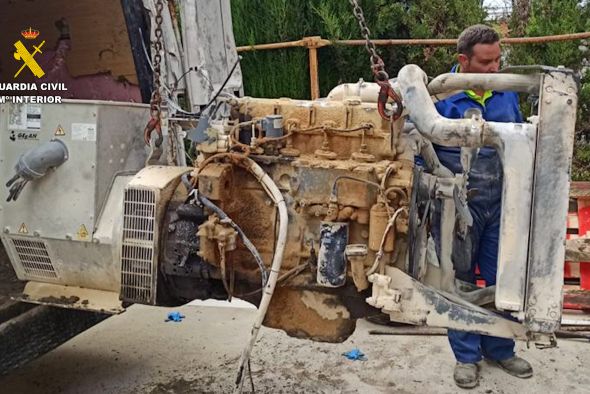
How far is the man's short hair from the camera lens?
339cm

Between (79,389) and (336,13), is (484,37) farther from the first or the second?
(336,13)

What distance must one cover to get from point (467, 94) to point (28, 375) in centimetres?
283

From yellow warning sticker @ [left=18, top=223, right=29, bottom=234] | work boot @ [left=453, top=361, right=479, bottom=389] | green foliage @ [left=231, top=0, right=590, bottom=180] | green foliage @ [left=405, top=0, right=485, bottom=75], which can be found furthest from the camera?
green foliage @ [left=405, top=0, right=485, bottom=75]

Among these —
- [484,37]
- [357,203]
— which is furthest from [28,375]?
[484,37]

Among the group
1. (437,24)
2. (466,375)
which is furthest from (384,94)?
(437,24)

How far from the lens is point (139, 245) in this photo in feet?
8.64

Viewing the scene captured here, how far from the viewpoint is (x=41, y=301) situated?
115 inches

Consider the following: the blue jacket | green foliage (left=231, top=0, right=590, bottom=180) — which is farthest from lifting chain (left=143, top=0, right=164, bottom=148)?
green foliage (left=231, top=0, right=590, bottom=180)

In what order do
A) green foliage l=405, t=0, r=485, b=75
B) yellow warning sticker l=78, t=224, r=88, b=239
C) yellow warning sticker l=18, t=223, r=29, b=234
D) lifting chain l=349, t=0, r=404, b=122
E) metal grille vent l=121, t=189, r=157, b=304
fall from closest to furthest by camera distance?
lifting chain l=349, t=0, r=404, b=122 < metal grille vent l=121, t=189, r=157, b=304 < yellow warning sticker l=78, t=224, r=88, b=239 < yellow warning sticker l=18, t=223, r=29, b=234 < green foliage l=405, t=0, r=485, b=75

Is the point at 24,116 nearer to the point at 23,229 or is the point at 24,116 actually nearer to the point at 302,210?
the point at 23,229

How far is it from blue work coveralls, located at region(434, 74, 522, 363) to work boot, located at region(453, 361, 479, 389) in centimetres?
3

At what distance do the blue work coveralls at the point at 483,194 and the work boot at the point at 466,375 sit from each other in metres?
0.03

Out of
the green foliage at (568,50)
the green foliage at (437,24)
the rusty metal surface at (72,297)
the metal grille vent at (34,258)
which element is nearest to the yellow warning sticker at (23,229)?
the metal grille vent at (34,258)

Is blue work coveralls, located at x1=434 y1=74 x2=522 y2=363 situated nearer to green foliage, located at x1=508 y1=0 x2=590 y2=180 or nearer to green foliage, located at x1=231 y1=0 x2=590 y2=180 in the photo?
green foliage, located at x1=508 y1=0 x2=590 y2=180
